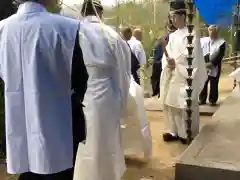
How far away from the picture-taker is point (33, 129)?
225 cm

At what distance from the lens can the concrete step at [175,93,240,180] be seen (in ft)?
10.5

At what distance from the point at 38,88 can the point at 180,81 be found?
3237mm

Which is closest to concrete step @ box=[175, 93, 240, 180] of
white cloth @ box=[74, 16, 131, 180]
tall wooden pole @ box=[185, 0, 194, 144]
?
tall wooden pole @ box=[185, 0, 194, 144]

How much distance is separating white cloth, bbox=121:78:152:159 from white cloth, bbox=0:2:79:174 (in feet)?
7.32

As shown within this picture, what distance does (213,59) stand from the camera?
7820mm

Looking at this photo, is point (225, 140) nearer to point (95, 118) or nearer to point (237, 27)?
point (95, 118)

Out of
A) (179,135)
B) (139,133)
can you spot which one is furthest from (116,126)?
(179,135)

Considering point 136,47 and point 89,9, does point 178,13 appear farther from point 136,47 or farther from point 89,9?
point 136,47

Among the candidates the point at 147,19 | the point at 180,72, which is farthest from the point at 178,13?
the point at 147,19

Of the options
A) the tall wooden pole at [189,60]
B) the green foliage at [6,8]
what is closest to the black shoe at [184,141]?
the tall wooden pole at [189,60]

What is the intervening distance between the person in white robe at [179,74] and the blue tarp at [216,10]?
1.07 meters

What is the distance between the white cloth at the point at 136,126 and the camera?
14.8ft

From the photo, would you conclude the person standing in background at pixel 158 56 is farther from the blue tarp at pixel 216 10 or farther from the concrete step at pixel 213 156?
the concrete step at pixel 213 156

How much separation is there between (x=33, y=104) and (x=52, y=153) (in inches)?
11.5
